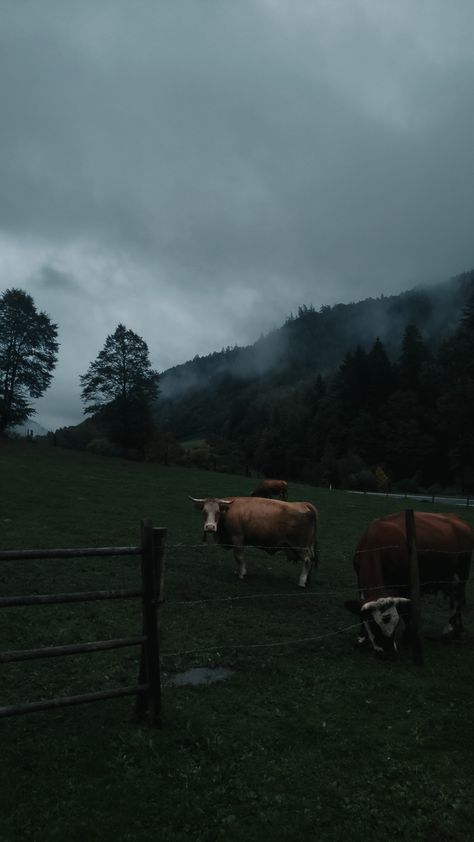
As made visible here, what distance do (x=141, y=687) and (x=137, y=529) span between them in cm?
1456

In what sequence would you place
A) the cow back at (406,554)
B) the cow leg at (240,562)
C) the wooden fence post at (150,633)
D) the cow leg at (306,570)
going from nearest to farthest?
the wooden fence post at (150,633)
the cow back at (406,554)
the cow leg at (306,570)
the cow leg at (240,562)

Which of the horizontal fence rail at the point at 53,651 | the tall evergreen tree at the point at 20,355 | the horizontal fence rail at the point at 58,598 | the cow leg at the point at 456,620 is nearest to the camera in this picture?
the horizontal fence rail at the point at 53,651

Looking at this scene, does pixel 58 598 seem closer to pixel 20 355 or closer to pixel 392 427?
pixel 20 355

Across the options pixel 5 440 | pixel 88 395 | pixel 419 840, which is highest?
pixel 88 395

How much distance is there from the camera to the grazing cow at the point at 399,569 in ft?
30.7

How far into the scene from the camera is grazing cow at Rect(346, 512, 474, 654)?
30.7 feet

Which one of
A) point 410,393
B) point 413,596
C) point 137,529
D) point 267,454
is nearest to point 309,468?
point 267,454

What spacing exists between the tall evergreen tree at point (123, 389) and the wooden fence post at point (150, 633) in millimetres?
53020

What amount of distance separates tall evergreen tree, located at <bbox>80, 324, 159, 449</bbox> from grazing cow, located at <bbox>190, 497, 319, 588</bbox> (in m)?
44.8

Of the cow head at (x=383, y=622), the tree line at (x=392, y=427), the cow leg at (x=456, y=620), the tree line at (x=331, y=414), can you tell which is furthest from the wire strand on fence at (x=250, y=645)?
the tree line at (x=392, y=427)

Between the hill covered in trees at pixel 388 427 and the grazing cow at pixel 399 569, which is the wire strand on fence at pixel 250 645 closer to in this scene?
the grazing cow at pixel 399 569

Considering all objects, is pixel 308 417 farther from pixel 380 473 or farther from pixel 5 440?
A: pixel 5 440

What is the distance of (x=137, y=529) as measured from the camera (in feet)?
68.1

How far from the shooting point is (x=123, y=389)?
2356 inches
